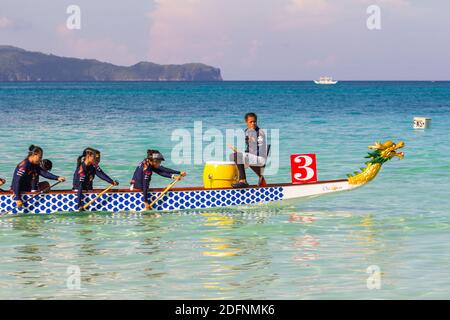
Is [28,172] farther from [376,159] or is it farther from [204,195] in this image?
[376,159]

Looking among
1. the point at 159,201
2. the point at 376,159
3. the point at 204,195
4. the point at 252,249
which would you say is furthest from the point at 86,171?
the point at 376,159

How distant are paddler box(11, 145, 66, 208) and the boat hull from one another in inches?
7.4

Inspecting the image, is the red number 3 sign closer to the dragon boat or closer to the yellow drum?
the dragon boat

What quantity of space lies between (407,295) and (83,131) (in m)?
42.7

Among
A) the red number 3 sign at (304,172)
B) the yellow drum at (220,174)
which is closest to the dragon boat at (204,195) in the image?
the yellow drum at (220,174)

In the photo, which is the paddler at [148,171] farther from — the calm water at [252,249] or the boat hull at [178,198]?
the calm water at [252,249]

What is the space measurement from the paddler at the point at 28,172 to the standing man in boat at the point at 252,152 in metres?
3.71

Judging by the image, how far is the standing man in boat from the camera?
18922 millimetres

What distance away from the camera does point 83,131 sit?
53562 mm

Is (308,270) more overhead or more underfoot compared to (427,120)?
more underfoot
